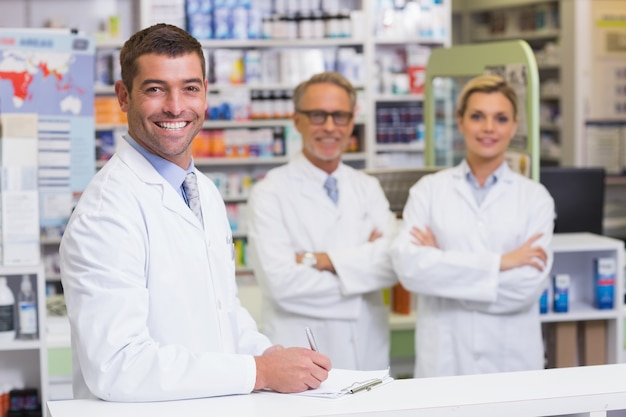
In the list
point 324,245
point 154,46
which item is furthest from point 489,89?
point 154,46

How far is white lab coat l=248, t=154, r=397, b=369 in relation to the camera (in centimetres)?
362

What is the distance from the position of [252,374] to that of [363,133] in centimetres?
541

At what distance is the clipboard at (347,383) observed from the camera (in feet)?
7.05

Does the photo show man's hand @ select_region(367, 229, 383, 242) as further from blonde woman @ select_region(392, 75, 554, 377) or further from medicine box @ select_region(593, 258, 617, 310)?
medicine box @ select_region(593, 258, 617, 310)

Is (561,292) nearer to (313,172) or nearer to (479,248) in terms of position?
(479,248)

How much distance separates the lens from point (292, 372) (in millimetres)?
2154

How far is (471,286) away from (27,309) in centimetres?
157

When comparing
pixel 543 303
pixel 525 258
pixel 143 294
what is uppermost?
pixel 143 294

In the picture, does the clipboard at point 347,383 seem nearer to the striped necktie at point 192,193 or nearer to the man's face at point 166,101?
the striped necktie at point 192,193

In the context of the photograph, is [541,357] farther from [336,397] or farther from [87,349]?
[87,349]

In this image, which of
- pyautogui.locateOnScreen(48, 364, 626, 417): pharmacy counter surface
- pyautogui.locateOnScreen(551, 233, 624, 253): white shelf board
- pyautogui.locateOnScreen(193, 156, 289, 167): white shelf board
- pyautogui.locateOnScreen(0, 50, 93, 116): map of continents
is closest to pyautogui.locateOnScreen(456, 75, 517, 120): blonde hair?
pyautogui.locateOnScreen(551, 233, 624, 253): white shelf board

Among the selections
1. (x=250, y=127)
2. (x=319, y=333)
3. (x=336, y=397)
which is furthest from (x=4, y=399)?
(x=250, y=127)

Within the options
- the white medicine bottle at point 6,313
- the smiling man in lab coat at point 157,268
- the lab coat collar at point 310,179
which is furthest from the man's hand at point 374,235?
the smiling man in lab coat at point 157,268

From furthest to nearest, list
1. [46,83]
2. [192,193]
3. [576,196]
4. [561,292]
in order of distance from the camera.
Answer: 1. [576,196]
2. [561,292]
3. [46,83]
4. [192,193]
